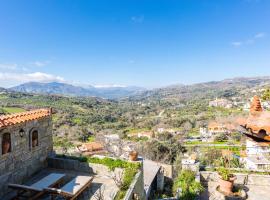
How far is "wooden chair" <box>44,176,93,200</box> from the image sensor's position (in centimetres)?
656

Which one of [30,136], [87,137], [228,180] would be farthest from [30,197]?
[87,137]

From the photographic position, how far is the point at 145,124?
8062 centimetres

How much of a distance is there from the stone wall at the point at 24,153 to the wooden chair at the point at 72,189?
1.56m

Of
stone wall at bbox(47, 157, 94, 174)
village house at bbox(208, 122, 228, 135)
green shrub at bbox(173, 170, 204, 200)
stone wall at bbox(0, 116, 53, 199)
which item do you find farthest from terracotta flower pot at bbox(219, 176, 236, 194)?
village house at bbox(208, 122, 228, 135)

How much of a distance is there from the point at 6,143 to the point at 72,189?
2.28 meters

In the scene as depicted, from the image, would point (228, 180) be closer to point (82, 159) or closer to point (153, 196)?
point (153, 196)

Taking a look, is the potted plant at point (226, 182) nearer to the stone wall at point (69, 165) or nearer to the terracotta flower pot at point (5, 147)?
the stone wall at point (69, 165)

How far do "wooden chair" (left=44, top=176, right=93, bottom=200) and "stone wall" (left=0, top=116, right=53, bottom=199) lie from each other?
156 centimetres

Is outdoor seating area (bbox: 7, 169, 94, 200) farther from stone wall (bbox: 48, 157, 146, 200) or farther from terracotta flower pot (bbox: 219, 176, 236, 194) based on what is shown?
terracotta flower pot (bbox: 219, 176, 236, 194)

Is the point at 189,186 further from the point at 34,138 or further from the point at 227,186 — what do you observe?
the point at 34,138

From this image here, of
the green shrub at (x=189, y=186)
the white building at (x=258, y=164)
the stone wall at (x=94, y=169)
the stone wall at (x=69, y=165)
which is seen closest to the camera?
the stone wall at (x=94, y=169)

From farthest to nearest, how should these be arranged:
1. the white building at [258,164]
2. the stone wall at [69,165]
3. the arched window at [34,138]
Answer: the white building at [258,164] → the stone wall at [69,165] → the arched window at [34,138]

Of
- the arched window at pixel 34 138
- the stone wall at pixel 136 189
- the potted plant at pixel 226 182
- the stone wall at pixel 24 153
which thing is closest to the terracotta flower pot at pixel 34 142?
the arched window at pixel 34 138

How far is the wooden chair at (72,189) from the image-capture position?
6.56 m
